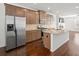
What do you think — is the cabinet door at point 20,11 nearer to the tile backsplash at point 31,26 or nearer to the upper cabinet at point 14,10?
the upper cabinet at point 14,10

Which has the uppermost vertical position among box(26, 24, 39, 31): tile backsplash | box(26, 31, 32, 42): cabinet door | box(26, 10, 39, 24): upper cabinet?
box(26, 10, 39, 24): upper cabinet

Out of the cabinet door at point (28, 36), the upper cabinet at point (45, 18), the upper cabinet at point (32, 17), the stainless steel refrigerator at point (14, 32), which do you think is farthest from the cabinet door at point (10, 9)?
the upper cabinet at point (45, 18)

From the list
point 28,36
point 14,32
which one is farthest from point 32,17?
point 14,32

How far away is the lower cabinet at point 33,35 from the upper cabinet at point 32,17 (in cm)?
67

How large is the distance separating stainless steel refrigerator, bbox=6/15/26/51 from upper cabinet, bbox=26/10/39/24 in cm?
96

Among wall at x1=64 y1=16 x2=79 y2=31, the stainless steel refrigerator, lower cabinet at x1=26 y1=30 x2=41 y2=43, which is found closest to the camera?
the stainless steel refrigerator

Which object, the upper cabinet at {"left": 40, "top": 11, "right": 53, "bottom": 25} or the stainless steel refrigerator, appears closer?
the stainless steel refrigerator

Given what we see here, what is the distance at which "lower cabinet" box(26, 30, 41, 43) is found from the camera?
22.9ft

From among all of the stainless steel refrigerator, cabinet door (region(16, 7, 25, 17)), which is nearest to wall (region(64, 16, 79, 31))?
cabinet door (region(16, 7, 25, 17))

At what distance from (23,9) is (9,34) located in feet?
6.80

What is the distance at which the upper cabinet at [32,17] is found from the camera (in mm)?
7234

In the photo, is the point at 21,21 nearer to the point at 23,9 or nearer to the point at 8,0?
the point at 23,9

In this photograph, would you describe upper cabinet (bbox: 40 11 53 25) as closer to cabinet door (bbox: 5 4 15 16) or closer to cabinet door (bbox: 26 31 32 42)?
cabinet door (bbox: 26 31 32 42)

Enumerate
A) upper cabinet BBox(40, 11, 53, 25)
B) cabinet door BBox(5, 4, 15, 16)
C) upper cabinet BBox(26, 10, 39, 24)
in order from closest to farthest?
cabinet door BBox(5, 4, 15, 16) < upper cabinet BBox(26, 10, 39, 24) < upper cabinet BBox(40, 11, 53, 25)
